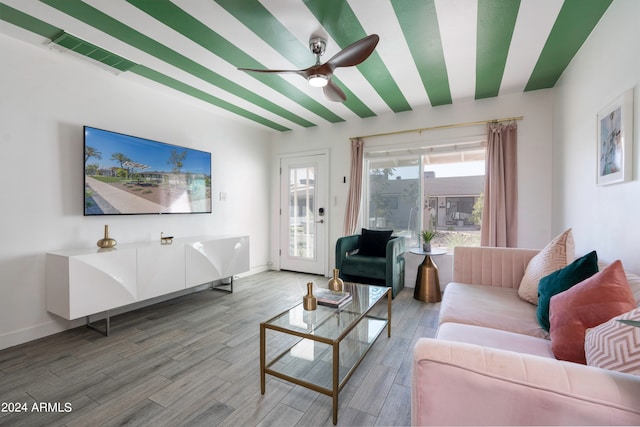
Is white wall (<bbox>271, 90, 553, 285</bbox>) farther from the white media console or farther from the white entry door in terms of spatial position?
the white media console

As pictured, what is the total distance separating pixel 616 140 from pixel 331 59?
74.4 inches

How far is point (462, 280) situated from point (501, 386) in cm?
180

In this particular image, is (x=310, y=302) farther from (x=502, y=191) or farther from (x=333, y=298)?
(x=502, y=191)

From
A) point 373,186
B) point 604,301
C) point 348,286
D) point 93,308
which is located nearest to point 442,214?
point 373,186

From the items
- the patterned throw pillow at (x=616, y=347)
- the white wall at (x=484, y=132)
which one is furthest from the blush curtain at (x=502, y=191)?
the patterned throw pillow at (x=616, y=347)

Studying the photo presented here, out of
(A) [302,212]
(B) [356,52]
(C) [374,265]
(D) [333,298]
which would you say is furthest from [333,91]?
(A) [302,212]

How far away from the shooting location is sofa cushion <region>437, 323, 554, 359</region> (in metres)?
1.33

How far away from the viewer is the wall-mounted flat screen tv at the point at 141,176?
2648 millimetres

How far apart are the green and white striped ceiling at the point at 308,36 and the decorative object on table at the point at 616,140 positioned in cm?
74

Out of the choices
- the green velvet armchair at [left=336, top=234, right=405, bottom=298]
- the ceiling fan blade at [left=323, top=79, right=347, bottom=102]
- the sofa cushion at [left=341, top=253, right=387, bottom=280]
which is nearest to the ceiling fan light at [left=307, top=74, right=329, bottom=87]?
the ceiling fan blade at [left=323, top=79, right=347, bottom=102]

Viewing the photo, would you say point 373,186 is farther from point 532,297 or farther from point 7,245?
point 7,245

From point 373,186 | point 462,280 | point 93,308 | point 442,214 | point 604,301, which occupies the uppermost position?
point 373,186

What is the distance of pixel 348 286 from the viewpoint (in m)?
2.53

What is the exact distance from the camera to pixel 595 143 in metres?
2.05
